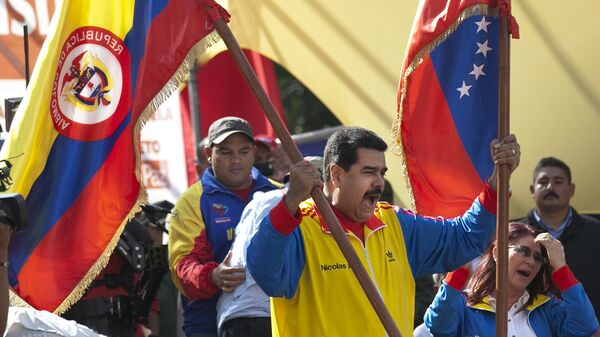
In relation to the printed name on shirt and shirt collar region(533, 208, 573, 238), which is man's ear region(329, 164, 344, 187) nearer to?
the printed name on shirt

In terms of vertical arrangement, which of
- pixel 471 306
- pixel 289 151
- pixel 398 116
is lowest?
pixel 471 306

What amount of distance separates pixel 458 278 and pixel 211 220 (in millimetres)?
1848

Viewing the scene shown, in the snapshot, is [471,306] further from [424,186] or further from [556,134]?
[556,134]

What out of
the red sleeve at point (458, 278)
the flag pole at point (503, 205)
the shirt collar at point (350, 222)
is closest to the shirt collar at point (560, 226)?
the red sleeve at point (458, 278)

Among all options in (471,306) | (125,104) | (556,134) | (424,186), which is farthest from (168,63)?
(556,134)

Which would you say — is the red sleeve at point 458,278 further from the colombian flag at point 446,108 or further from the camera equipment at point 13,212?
the camera equipment at point 13,212

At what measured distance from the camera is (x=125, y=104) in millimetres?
5766

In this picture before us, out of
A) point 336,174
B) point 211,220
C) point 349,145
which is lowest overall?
point 336,174

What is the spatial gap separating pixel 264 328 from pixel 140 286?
125 centimetres

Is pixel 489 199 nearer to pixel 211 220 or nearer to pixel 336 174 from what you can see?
pixel 336 174

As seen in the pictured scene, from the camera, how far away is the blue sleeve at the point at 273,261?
188 inches

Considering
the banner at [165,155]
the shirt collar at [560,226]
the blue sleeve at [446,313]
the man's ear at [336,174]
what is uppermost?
the banner at [165,155]

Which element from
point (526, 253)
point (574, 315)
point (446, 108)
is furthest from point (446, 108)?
point (574, 315)

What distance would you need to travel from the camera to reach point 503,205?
511cm
